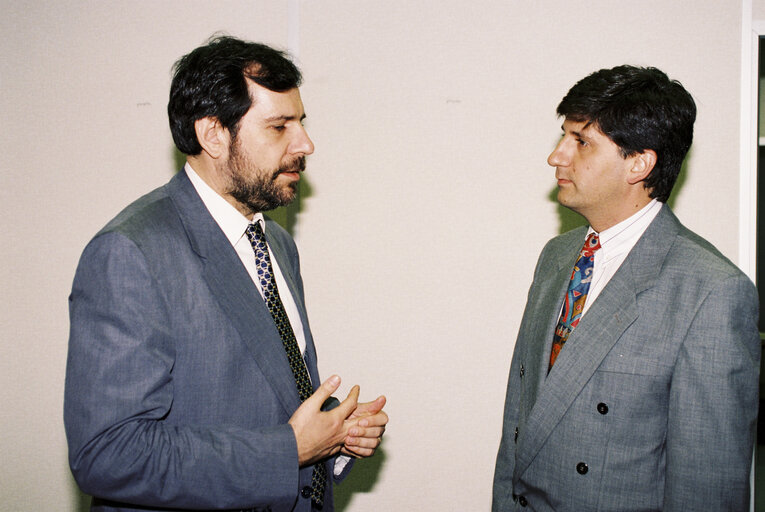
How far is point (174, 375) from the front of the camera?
1.30 meters

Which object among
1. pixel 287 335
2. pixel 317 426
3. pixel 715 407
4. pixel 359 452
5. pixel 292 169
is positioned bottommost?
pixel 359 452

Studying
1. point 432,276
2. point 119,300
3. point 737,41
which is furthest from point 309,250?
point 737,41

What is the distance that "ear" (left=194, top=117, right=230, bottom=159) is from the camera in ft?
4.97

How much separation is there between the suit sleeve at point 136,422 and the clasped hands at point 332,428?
0.08 metres

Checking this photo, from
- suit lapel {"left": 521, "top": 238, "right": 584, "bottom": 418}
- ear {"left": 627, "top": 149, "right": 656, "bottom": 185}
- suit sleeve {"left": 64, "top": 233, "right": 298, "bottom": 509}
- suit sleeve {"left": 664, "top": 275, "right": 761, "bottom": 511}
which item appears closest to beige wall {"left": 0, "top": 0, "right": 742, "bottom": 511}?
suit lapel {"left": 521, "top": 238, "right": 584, "bottom": 418}

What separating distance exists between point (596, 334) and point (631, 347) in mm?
93

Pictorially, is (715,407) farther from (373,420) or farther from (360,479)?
(360,479)

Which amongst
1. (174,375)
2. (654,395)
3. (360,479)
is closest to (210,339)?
(174,375)

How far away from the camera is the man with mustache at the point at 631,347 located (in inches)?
53.4

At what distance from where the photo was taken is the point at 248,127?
1.54 m

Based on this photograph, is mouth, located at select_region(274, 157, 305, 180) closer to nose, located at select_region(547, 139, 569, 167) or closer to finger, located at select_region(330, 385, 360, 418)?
finger, located at select_region(330, 385, 360, 418)

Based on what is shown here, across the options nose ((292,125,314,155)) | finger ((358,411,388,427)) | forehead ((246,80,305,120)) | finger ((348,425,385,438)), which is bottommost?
finger ((348,425,385,438))

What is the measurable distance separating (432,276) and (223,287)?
4.35 feet

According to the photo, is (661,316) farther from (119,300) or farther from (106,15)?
(106,15)
